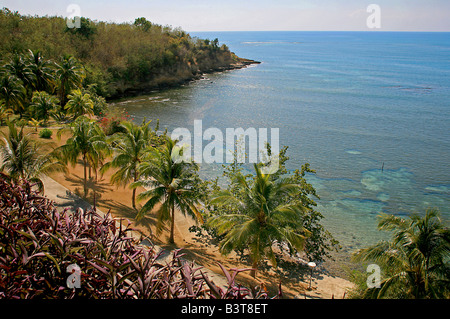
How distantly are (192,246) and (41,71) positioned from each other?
3425cm

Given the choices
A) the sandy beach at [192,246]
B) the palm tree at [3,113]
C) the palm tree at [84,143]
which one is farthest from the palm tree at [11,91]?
the palm tree at [84,143]

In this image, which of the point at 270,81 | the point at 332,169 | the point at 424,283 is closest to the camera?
the point at 424,283

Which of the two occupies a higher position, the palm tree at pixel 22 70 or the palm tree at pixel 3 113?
the palm tree at pixel 22 70

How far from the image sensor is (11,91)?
36750mm

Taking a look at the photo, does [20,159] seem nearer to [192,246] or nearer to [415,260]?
[192,246]

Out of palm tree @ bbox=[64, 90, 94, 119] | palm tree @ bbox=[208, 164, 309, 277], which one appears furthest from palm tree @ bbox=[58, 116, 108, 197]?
palm tree @ bbox=[64, 90, 94, 119]

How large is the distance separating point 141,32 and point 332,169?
64745 mm

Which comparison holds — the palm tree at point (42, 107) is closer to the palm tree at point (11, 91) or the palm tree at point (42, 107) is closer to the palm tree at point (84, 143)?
the palm tree at point (11, 91)

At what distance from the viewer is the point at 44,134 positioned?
33219mm

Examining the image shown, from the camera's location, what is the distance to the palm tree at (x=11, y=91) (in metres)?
36.3

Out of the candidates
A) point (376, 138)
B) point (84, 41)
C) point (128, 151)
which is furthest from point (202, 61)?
point (128, 151)

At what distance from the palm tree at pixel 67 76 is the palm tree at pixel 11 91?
596 centimetres

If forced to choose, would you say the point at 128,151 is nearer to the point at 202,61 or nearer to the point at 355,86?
the point at 355,86

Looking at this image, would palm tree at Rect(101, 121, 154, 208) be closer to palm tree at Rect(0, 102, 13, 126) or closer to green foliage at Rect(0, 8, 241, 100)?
palm tree at Rect(0, 102, 13, 126)
